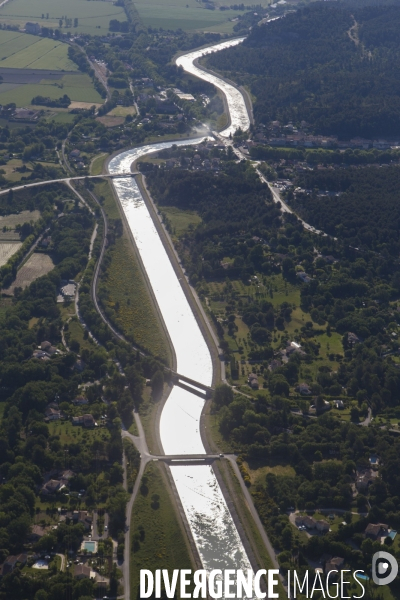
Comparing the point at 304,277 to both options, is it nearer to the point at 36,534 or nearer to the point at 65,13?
the point at 36,534

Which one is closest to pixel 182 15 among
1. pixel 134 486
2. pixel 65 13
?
pixel 65 13

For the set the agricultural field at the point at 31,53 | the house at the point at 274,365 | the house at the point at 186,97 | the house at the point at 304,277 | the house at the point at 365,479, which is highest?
the agricultural field at the point at 31,53

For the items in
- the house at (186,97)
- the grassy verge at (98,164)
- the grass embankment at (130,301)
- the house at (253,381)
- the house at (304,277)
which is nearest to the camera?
the house at (253,381)

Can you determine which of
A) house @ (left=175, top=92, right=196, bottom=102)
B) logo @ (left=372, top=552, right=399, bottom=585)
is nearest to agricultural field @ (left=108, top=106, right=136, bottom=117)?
house @ (left=175, top=92, right=196, bottom=102)

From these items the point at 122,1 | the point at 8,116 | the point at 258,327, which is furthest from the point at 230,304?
the point at 122,1

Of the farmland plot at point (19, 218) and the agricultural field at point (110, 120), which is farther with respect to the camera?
the agricultural field at point (110, 120)

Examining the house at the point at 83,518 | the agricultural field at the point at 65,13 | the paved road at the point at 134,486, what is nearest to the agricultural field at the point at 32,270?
the paved road at the point at 134,486

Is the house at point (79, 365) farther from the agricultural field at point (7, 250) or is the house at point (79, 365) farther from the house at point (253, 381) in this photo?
the agricultural field at point (7, 250)
